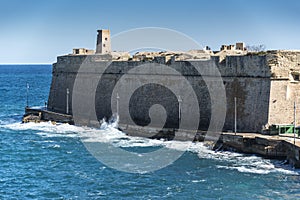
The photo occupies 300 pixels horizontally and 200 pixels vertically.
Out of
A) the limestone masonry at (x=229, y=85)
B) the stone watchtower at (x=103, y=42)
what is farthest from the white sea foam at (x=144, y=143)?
the stone watchtower at (x=103, y=42)

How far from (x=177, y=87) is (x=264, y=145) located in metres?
8.03

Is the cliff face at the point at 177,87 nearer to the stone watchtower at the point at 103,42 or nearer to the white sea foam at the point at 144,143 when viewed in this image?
the white sea foam at the point at 144,143

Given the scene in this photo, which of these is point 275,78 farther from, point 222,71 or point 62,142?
point 62,142

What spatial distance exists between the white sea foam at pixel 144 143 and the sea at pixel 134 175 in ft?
0.13

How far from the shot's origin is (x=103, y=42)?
3844cm

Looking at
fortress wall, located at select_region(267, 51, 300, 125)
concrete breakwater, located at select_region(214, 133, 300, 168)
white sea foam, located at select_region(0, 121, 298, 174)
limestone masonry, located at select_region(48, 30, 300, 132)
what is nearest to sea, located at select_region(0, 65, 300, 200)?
white sea foam, located at select_region(0, 121, 298, 174)

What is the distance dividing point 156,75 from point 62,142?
7.11 metres

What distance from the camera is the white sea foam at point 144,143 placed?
2051cm

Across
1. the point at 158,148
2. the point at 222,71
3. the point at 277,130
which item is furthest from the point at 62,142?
the point at 277,130

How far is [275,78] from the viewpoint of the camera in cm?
2372

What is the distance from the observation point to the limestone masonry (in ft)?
78.3

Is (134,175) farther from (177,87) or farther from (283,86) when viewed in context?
(177,87)

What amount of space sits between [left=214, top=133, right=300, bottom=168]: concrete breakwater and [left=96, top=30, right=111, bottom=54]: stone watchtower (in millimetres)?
16778

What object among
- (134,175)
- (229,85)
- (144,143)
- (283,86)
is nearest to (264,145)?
(283,86)
